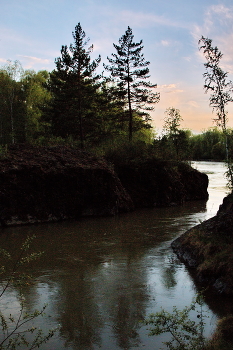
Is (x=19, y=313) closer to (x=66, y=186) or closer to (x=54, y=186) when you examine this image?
(x=54, y=186)

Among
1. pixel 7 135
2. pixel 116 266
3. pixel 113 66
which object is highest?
pixel 113 66

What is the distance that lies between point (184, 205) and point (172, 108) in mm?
25070

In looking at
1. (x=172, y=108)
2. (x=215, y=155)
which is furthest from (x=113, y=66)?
(x=215, y=155)

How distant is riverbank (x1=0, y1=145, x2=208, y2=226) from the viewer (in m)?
14.5

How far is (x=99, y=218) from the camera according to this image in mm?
15750

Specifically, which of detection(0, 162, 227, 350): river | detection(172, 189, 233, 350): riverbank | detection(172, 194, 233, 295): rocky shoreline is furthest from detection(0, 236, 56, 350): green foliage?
detection(172, 194, 233, 295): rocky shoreline

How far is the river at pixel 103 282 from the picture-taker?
5285 millimetres

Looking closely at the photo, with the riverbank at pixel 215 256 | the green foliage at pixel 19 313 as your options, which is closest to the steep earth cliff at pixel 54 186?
the green foliage at pixel 19 313

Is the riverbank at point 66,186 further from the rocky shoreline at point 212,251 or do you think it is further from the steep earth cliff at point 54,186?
the rocky shoreline at point 212,251

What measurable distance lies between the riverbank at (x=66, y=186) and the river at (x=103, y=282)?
Answer: 1.16 m

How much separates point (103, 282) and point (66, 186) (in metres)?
8.49

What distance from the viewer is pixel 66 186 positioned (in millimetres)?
15758

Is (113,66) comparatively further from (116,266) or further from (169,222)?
(116,266)

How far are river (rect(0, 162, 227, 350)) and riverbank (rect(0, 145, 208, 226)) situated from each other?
116 centimetres
